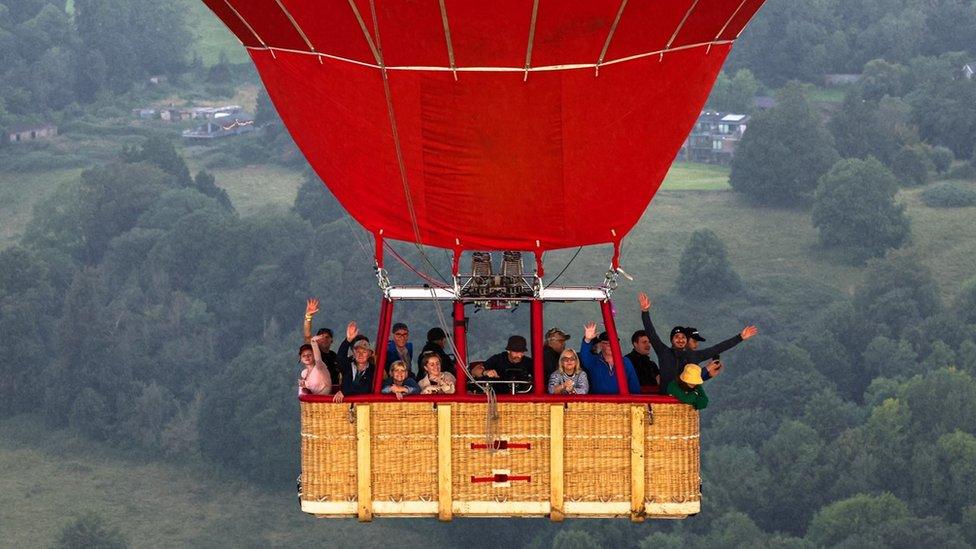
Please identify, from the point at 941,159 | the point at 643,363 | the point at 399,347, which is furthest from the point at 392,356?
the point at 941,159

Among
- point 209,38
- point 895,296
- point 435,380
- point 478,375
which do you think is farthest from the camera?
point 209,38

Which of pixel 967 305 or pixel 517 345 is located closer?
pixel 517 345

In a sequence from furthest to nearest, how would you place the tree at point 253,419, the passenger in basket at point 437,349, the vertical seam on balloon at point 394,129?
the tree at point 253,419
the passenger in basket at point 437,349
the vertical seam on balloon at point 394,129

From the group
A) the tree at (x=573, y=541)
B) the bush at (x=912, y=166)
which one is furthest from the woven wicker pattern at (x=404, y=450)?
the bush at (x=912, y=166)

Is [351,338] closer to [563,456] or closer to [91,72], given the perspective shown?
[563,456]

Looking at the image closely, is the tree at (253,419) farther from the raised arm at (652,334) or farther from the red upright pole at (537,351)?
the red upright pole at (537,351)

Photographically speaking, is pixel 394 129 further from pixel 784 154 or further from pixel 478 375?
pixel 784 154

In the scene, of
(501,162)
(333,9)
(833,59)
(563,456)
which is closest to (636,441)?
(563,456)
